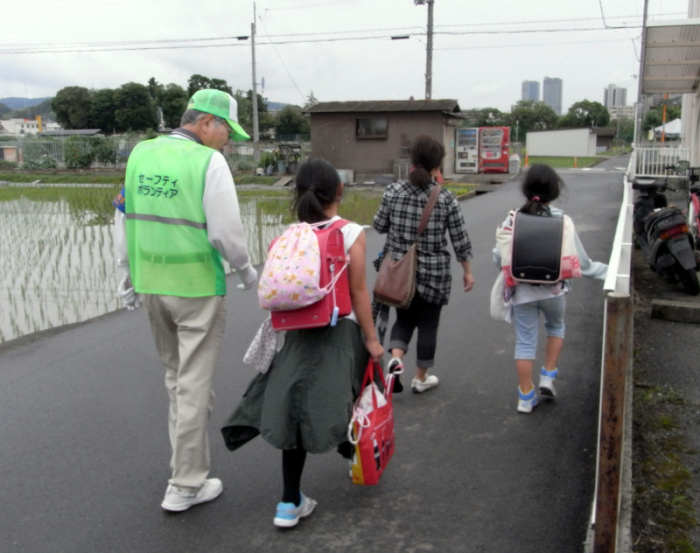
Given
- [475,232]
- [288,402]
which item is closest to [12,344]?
[288,402]

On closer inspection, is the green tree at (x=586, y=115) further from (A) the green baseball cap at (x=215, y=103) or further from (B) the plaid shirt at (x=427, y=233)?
(A) the green baseball cap at (x=215, y=103)

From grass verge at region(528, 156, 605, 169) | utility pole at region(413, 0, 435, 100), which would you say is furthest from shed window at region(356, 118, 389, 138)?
grass verge at region(528, 156, 605, 169)

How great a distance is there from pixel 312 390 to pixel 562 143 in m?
65.0

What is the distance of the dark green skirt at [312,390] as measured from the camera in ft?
9.84

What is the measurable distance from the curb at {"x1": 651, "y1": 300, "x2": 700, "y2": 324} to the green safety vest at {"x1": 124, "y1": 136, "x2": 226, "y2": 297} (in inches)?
193

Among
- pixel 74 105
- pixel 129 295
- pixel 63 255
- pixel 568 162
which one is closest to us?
pixel 129 295

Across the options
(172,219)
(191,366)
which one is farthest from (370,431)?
(172,219)

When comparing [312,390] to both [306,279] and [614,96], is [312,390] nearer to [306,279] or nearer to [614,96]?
[306,279]

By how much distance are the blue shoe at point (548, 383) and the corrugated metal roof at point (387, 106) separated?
2520cm

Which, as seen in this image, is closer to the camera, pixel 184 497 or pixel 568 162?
pixel 184 497

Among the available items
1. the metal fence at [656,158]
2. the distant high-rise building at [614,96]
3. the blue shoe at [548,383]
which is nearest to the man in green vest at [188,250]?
the blue shoe at [548,383]

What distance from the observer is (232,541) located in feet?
10.2

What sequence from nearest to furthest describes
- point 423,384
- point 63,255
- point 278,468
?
point 278,468 < point 423,384 < point 63,255

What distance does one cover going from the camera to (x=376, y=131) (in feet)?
99.3
